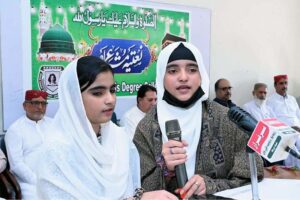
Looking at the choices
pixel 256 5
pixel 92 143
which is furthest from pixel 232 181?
pixel 256 5

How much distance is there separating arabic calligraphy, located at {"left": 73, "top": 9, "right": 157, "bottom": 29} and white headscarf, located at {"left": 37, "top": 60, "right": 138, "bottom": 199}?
8.24 ft

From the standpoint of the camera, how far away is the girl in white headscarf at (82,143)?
4.37 ft

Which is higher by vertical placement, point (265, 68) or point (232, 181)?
point (265, 68)

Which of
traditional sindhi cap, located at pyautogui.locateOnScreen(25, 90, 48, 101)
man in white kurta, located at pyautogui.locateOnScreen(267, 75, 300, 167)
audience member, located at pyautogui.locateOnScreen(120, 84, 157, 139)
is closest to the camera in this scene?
traditional sindhi cap, located at pyautogui.locateOnScreen(25, 90, 48, 101)

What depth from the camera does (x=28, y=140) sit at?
3.23 metres

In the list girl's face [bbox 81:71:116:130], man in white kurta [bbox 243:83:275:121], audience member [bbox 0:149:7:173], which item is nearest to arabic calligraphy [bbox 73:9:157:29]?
audience member [bbox 0:149:7:173]

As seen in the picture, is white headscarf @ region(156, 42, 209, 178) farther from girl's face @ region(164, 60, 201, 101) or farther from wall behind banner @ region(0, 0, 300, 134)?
wall behind banner @ region(0, 0, 300, 134)

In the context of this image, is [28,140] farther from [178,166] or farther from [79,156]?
[178,166]

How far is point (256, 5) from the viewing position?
5637 millimetres

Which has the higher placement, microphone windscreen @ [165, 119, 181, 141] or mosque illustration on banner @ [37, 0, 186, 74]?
mosque illustration on banner @ [37, 0, 186, 74]

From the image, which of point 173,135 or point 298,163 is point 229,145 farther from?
point 298,163

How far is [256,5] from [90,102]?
15.9 ft

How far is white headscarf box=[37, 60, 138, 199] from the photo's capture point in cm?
134

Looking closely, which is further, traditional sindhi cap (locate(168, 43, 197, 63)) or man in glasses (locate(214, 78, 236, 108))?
man in glasses (locate(214, 78, 236, 108))
